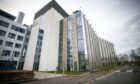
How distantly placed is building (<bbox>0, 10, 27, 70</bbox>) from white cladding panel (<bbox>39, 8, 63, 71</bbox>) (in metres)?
11.4

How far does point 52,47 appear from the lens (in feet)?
113

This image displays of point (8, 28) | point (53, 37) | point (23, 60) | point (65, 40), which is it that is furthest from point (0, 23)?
point (65, 40)

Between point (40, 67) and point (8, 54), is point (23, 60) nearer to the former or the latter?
point (8, 54)

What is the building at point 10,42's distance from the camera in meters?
30.2

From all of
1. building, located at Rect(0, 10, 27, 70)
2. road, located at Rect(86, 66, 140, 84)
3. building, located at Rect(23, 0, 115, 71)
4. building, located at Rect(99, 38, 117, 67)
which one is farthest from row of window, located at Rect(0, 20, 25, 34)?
building, located at Rect(99, 38, 117, 67)

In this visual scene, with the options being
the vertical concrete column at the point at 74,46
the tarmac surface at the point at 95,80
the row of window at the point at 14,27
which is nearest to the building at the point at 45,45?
the row of window at the point at 14,27

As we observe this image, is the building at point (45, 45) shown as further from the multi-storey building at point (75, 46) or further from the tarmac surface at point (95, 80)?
the tarmac surface at point (95, 80)

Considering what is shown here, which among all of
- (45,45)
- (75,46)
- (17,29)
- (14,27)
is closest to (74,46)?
(75,46)

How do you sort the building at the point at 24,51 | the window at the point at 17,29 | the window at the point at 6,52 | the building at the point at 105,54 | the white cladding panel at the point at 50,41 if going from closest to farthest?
the window at the point at 6,52, the white cladding panel at the point at 50,41, the window at the point at 17,29, the building at the point at 24,51, the building at the point at 105,54

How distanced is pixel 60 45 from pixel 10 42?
21550 millimetres

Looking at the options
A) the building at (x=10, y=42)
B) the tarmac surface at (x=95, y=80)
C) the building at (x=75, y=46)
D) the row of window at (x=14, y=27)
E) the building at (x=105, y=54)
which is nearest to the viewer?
the tarmac surface at (x=95, y=80)

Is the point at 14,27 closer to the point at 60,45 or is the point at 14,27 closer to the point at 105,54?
the point at 60,45

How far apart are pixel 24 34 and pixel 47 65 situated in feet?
70.4

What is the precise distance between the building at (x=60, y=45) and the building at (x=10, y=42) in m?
4.70
